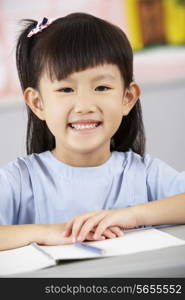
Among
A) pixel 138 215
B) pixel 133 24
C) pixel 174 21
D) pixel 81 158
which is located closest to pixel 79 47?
pixel 81 158

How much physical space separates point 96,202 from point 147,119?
1199mm

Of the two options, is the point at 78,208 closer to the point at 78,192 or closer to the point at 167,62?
the point at 78,192

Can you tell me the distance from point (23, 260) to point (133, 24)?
66.5 inches

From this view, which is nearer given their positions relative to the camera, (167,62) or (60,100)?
(60,100)

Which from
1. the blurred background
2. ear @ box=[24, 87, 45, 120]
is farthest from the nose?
the blurred background

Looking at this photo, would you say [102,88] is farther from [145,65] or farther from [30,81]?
[145,65]

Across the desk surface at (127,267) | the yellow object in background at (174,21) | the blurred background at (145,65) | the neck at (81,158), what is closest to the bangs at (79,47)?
the neck at (81,158)

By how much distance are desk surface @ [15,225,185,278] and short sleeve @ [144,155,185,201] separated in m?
0.38

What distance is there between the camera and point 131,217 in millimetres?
937

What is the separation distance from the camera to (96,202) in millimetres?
1114

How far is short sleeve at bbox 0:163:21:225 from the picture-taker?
41.7 inches

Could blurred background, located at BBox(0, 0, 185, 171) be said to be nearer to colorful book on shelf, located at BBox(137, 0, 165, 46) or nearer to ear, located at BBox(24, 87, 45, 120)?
colorful book on shelf, located at BBox(137, 0, 165, 46)

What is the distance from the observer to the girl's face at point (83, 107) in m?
1.03

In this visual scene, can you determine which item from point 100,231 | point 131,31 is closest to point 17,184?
point 100,231
